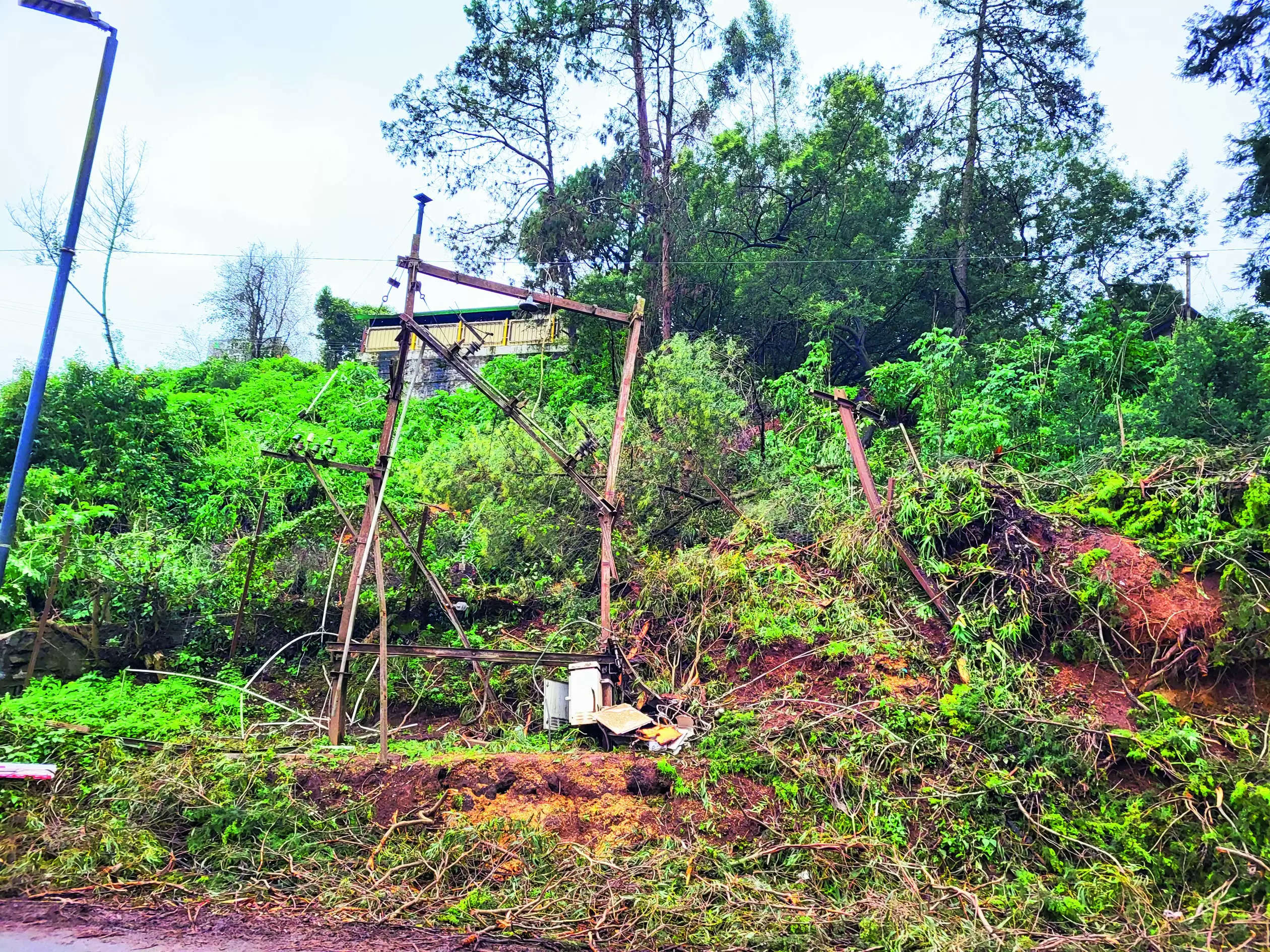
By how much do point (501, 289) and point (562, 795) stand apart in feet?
17.8

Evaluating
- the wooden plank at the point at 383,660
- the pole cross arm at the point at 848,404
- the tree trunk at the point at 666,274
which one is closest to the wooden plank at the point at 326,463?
the wooden plank at the point at 383,660

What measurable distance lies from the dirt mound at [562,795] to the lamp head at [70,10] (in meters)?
6.91

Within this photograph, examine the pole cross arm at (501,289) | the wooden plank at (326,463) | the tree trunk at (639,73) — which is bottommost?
the wooden plank at (326,463)

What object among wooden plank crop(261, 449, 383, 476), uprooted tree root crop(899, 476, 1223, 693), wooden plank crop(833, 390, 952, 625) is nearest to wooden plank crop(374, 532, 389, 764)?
wooden plank crop(261, 449, 383, 476)

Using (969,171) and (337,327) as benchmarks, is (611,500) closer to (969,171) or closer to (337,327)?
(969,171)

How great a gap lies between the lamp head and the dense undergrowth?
19.3 feet

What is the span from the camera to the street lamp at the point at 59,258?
6.70 meters

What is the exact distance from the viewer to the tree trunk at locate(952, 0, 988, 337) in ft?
62.0

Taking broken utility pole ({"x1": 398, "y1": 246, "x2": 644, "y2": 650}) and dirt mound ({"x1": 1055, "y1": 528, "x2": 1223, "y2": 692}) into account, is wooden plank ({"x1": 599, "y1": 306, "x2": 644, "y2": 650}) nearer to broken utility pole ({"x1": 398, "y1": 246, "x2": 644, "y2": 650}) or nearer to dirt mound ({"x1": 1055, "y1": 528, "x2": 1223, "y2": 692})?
broken utility pole ({"x1": 398, "y1": 246, "x2": 644, "y2": 650})

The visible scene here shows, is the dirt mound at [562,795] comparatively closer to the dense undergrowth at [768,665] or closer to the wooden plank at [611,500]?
the dense undergrowth at [768,665]

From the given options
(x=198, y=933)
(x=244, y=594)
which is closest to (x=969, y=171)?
(x=244, y=594)

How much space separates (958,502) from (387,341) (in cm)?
1996

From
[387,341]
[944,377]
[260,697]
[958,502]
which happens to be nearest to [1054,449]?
[944,377]

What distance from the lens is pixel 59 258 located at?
7.18m
